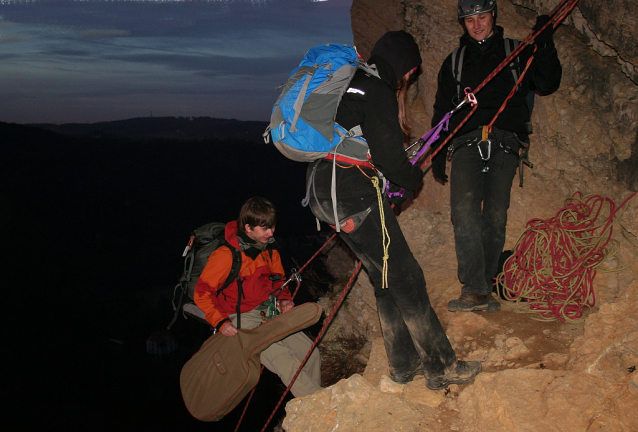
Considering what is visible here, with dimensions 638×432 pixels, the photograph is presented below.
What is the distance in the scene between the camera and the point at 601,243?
3.19 metres

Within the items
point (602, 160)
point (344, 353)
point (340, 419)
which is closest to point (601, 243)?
point (602, 160)

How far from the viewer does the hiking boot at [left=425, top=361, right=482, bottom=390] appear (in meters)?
2.43

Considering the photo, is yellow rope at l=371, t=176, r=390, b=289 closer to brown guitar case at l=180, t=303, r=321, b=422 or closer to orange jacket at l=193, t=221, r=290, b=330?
brown guitar case at l=180, t=303, r=321, b=422

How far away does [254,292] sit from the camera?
367 cm

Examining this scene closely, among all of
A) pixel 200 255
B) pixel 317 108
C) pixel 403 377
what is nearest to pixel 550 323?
pixel 403 377

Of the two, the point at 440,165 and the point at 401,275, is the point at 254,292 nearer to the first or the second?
the point at 401,275

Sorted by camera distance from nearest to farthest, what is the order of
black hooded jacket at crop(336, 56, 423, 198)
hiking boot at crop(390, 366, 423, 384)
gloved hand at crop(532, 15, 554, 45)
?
black hooded jacket at crop(336, 56, 423, 198)
hiking boot at crop(390, 366, 423, 384)
gloved hand at crop(532, 15, 554, 45)

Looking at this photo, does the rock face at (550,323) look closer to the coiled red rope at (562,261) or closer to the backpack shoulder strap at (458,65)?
the coiled red rope at (562,261)

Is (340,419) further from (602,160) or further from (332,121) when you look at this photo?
(602,160)

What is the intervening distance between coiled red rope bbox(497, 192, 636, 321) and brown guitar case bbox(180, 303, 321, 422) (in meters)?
1.63

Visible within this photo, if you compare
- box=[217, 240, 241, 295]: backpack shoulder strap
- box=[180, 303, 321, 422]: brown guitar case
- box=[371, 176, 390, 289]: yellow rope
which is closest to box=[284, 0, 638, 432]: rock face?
box=[180, 303, 321, 422]: brown guitar case

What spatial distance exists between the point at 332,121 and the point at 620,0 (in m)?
2.46

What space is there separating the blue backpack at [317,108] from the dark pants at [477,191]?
1.16 m

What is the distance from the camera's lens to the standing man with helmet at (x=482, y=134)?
2957 mm
